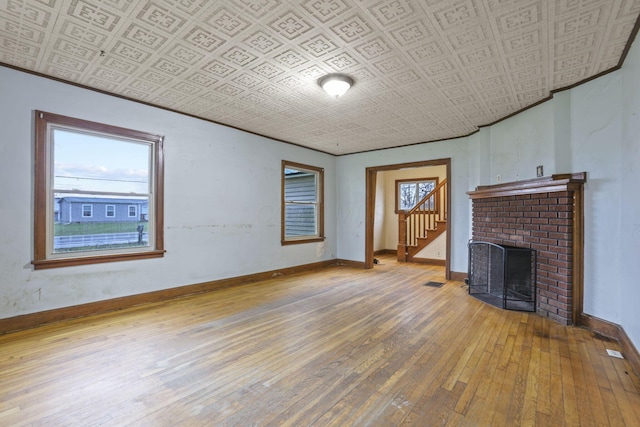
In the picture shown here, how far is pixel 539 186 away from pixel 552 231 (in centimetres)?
54

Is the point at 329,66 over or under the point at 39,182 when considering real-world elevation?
over

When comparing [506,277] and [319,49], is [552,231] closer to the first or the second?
[506,277]

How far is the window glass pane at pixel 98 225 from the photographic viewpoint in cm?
335

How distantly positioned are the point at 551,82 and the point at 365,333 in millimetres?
3330

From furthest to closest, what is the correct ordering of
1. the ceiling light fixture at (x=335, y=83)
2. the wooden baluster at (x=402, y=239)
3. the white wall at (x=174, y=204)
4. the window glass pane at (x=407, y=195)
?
the window glass pane at (x=407, y=195) → the wooden baluster at (x=402, y=239) → the ceiling light fixture at (x=335, y=83) → the white wall at (x=174, y=204)

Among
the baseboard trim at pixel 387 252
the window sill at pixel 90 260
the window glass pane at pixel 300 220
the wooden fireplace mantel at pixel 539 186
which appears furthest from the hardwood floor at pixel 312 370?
the baseboard trim at pixel 387 252

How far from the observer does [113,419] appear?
5.64ft

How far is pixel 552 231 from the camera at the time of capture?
11.3 feet

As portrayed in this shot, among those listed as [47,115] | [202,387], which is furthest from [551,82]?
[47,115]

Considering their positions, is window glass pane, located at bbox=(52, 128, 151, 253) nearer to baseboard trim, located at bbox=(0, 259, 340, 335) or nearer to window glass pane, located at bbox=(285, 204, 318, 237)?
baseboard trim, located at bbox=(0, 259, 340, 335)

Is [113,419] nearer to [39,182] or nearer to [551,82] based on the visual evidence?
[39,182]

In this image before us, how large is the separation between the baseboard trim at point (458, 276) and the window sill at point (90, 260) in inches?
190

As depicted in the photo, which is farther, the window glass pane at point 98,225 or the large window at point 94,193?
the window glass pane at point 98,225

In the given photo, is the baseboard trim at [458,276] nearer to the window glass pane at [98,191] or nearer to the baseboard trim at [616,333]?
the baseboard trim at [616,333]
